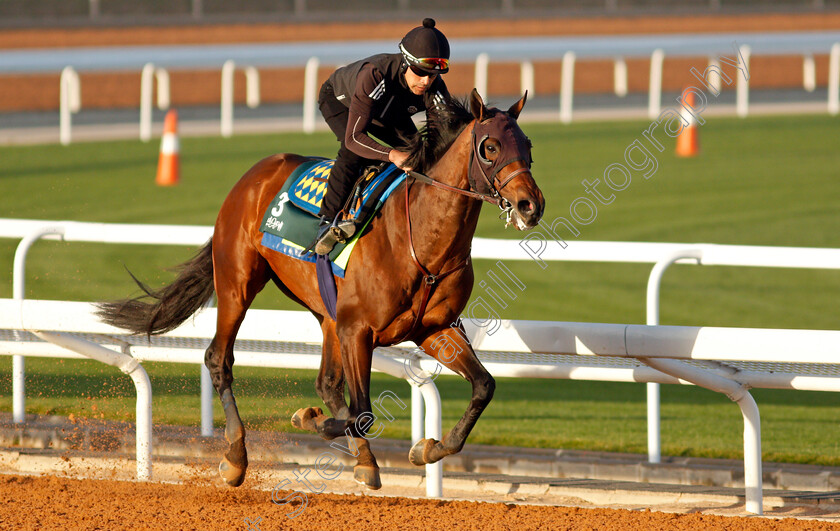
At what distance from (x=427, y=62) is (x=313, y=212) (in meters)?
0.83

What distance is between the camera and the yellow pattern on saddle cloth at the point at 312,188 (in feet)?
15.5

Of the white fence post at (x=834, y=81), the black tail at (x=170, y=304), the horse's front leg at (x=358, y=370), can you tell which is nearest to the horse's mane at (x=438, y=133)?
the horse's front leg at (x=358, y=370)

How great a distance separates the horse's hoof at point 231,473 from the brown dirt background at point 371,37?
14038mm

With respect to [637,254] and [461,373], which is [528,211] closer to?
[461,373]

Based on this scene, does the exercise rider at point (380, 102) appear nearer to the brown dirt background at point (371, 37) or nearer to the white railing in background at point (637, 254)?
the white railing in background at point (637, 254)

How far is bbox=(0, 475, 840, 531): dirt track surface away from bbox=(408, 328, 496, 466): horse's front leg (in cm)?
26

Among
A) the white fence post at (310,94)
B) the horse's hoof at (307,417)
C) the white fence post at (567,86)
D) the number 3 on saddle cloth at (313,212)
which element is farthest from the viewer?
the white fence post at (567,86)

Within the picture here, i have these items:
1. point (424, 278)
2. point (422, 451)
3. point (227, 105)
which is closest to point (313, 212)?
point (424, 278)

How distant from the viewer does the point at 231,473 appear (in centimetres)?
472

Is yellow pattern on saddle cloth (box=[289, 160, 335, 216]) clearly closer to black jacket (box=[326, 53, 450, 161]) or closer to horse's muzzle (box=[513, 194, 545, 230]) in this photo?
black jacket (box=[326, 53, 450, 161])

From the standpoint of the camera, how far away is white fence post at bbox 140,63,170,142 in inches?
586

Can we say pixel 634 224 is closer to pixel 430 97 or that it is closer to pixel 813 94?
pixel 430 97

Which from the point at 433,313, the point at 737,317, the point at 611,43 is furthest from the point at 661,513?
the point at 611,43

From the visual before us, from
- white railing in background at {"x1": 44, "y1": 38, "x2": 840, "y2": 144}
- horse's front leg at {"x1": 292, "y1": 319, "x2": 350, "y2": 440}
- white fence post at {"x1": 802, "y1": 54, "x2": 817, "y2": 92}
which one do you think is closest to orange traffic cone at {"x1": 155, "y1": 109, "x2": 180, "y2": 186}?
white railing in background at {"x1": 44, "y1": 38, "x2": 840, "y2": 144}
